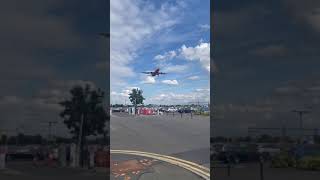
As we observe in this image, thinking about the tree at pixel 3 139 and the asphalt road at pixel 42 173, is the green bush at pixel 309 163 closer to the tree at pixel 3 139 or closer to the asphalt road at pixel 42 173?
the asphalt road at pixel 42 173

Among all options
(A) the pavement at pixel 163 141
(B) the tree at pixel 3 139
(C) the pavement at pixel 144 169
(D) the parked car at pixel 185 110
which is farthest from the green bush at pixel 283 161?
(B) the tree at pixel 3 139

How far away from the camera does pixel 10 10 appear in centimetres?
418

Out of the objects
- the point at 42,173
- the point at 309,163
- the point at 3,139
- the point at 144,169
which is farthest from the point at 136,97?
the point at 309,163

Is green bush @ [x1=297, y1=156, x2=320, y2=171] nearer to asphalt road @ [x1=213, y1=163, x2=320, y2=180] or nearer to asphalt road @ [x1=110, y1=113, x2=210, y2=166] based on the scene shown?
asphalt road @ [x1=213, y1=163, x2=320, y2=180]

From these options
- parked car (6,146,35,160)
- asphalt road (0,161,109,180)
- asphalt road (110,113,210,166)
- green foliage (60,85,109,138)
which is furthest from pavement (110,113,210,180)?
parked car (6,146,35,160)

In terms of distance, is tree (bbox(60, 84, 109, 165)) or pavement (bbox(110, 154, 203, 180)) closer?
tree (bbox(60, 84, 109, 165))

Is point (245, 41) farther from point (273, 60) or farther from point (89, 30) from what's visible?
point (89, 30)

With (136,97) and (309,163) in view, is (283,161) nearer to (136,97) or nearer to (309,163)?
(309,163)

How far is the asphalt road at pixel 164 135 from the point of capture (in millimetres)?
4711

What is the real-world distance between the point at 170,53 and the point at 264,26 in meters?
1.02

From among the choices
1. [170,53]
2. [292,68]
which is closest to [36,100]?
[170,53]

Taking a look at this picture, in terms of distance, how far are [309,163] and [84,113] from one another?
2352 millimetres

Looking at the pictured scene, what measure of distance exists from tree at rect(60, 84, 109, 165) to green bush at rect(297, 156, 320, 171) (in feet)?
6.68

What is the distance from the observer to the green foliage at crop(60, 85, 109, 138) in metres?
4.43
